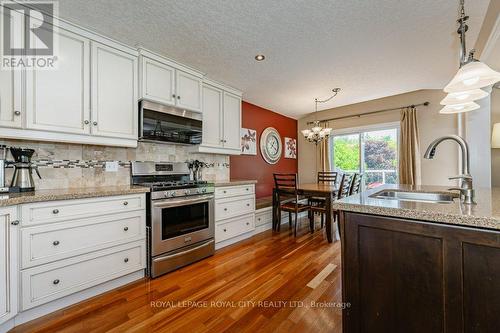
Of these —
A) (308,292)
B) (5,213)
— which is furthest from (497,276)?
(5,213)

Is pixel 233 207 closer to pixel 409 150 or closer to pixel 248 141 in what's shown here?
pixel 248 141

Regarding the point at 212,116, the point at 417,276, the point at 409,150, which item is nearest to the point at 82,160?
the point at 212,116

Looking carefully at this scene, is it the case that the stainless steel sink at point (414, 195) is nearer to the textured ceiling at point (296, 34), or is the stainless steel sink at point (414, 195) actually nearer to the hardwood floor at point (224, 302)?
the hardwood floor at point (224, 302)

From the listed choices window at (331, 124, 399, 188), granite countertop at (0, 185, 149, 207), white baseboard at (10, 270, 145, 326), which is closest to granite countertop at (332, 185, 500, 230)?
granite countertop at (0, 185, 149, 207)

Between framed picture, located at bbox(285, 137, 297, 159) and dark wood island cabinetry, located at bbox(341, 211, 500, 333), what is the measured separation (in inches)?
167

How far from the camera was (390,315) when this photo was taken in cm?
112

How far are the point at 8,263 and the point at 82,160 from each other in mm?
1062

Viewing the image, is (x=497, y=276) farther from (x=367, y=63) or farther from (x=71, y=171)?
(x=71, y=171)

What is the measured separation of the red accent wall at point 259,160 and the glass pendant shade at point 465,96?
2.99 m

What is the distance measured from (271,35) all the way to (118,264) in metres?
2.60

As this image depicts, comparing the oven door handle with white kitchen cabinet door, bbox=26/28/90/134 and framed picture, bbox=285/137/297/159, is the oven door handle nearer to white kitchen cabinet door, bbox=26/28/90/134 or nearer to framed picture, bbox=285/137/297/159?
white kitchen cabinet door, bbox=26/28/90/134

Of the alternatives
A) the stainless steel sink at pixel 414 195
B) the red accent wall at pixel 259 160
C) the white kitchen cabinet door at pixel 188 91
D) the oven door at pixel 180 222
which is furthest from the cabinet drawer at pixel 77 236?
the stainless steel sink at pixel 414 195

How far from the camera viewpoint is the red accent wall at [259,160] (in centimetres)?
416

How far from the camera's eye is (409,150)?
13.1 ft
